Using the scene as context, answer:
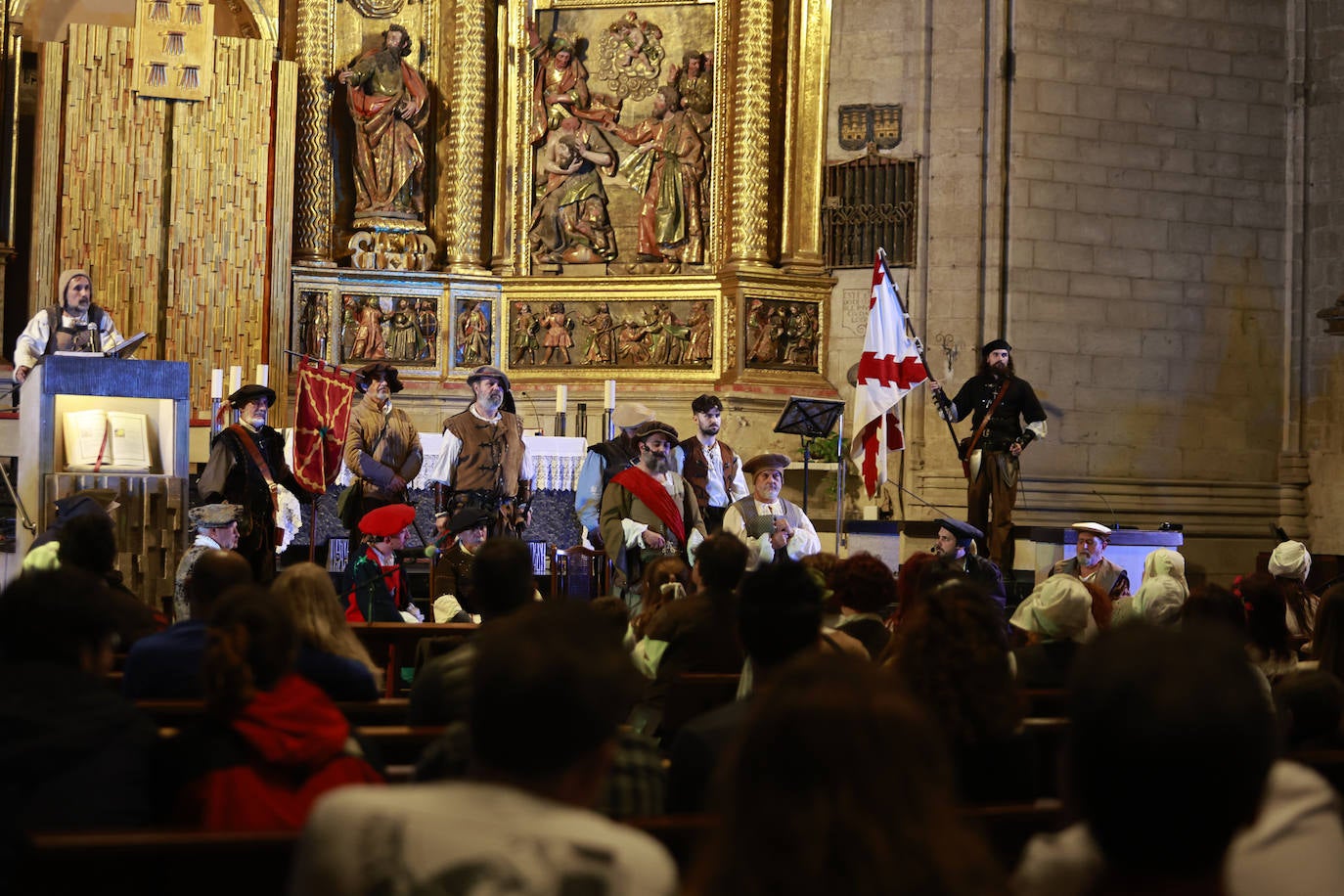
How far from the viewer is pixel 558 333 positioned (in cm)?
1402

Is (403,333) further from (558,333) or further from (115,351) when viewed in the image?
(115,351)

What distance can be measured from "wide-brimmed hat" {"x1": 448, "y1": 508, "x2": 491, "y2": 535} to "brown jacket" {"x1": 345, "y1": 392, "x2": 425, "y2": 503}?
1.44 meters

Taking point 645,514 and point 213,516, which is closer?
point 213,516

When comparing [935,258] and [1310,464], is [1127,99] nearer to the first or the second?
[935,258]

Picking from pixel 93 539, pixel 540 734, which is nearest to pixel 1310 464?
pixel 93 539

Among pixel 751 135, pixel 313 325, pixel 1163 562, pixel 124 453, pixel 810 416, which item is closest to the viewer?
pixel 1163 562

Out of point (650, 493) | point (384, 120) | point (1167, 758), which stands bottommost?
point (1167, 758)

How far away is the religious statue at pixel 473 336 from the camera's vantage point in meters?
13.9

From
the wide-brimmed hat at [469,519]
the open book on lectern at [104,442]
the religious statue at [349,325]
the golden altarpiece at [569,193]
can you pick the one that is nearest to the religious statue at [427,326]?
the golden altarpiece at [569,193]

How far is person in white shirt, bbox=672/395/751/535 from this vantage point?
9.98 m

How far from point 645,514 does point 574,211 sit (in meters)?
5.57

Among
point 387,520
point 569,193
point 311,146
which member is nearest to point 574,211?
point 569,193

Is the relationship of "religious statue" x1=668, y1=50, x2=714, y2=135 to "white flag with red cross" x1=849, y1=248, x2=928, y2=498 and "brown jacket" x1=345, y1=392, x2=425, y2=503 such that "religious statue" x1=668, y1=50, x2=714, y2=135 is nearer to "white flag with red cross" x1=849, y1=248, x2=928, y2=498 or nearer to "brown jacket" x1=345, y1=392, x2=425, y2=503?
"white flag with red cross" x1=849, y1=248, x2=928, y2=498

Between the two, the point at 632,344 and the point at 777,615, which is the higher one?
the point at 632,344
